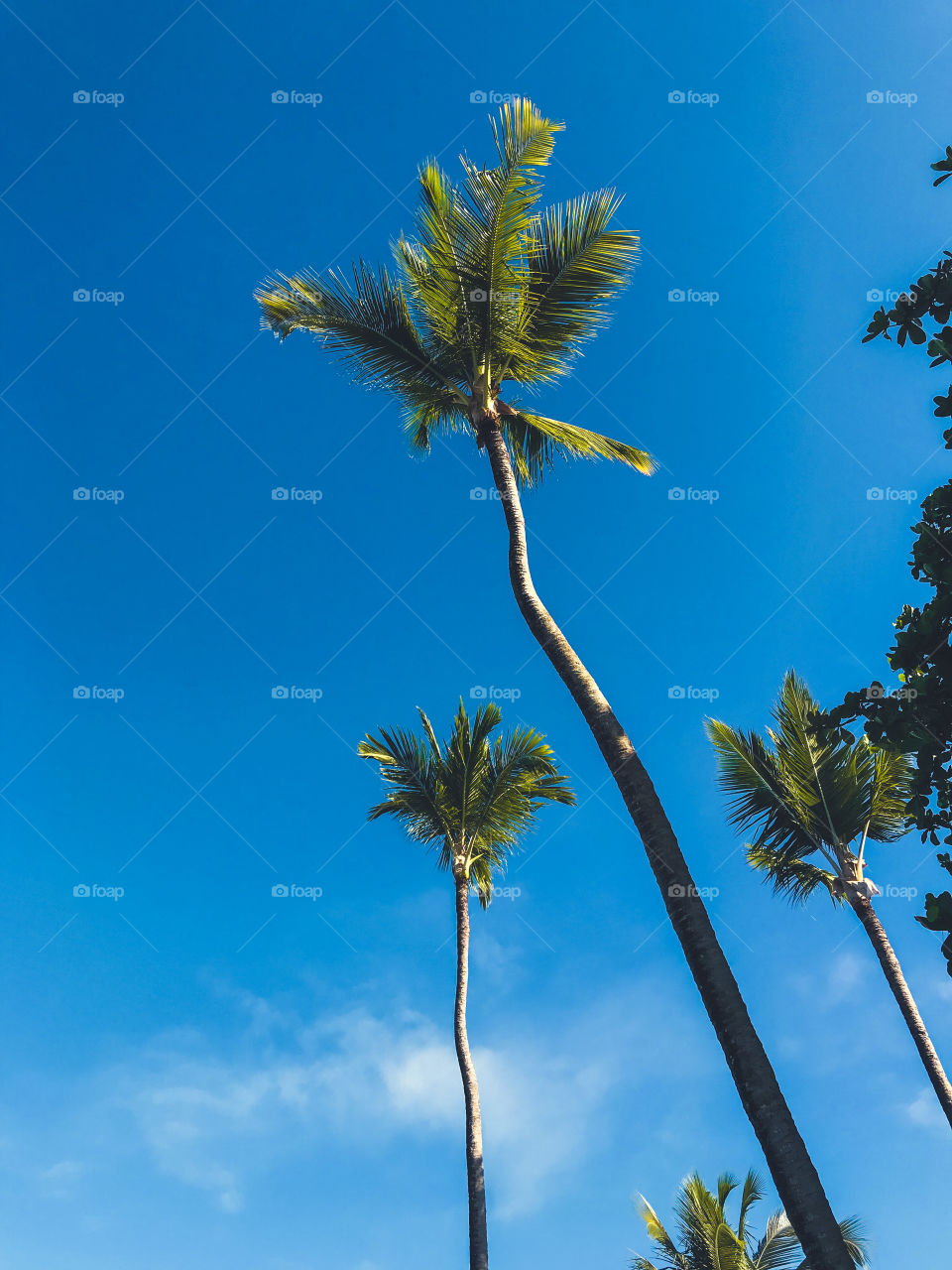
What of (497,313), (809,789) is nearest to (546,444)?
(497,313)

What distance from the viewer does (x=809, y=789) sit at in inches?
499

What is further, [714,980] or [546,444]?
[546,444]

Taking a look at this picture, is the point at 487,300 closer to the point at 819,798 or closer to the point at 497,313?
the point at 497,313

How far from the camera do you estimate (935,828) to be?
187 inches

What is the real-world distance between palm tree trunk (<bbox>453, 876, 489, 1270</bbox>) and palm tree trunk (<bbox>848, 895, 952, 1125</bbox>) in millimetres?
6570

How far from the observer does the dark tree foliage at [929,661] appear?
4.61 m

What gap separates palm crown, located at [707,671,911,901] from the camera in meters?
12.6

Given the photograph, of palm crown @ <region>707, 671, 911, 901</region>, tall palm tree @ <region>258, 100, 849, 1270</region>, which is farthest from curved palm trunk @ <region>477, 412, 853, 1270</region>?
palm crown @ <region>707, 671, 911, 901</region>

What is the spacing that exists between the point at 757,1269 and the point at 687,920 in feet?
51.4

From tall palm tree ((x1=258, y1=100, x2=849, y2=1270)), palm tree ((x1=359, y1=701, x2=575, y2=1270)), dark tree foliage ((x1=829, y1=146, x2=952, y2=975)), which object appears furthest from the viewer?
palm tree ((x1=359, y1=701, x2=575, y2=1270))

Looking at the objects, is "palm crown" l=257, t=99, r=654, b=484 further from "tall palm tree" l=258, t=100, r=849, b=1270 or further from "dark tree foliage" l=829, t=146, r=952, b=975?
"dark tree foliage" l=829, t=146, r=952, b=975

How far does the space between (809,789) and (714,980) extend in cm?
787

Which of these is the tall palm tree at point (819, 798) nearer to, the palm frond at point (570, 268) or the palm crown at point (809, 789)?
the palm crown at point (809, 789)

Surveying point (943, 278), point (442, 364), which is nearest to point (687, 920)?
point (943, 278)
